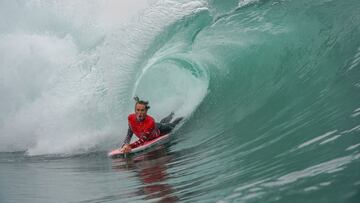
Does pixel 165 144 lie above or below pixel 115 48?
below

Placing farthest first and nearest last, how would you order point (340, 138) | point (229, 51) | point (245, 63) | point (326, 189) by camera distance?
point (229, 51)
point (245, 63)
point (340, 138)
point (326, 189)

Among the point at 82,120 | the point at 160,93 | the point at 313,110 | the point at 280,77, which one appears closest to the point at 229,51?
the point at 160,93

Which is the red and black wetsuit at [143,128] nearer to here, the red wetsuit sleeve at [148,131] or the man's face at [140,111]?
the red wetsuit sleeve at [148,131]

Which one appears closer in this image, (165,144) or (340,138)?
(340,138)

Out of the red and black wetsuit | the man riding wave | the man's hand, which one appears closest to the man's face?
the man riding wave

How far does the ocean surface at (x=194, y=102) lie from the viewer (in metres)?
4.62

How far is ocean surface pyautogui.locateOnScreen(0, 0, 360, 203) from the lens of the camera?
182 inches

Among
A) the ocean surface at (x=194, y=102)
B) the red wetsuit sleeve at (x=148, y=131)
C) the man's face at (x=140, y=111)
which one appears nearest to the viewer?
the ocean surface at (x=194, y=102)

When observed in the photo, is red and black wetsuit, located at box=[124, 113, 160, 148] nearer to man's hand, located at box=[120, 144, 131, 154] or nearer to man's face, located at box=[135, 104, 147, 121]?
man's face, located at box=[135, 104, 147, 121]

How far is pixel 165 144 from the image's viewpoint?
892 centimetres

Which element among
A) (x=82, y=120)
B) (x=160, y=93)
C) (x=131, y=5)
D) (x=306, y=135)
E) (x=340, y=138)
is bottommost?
(x=340, y=138)

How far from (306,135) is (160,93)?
7.90 metres

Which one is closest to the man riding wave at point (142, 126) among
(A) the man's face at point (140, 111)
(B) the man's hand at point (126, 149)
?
(A) the man's face at point (140, 111)

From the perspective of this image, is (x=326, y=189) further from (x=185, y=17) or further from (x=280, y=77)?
(x=185, y=17)
